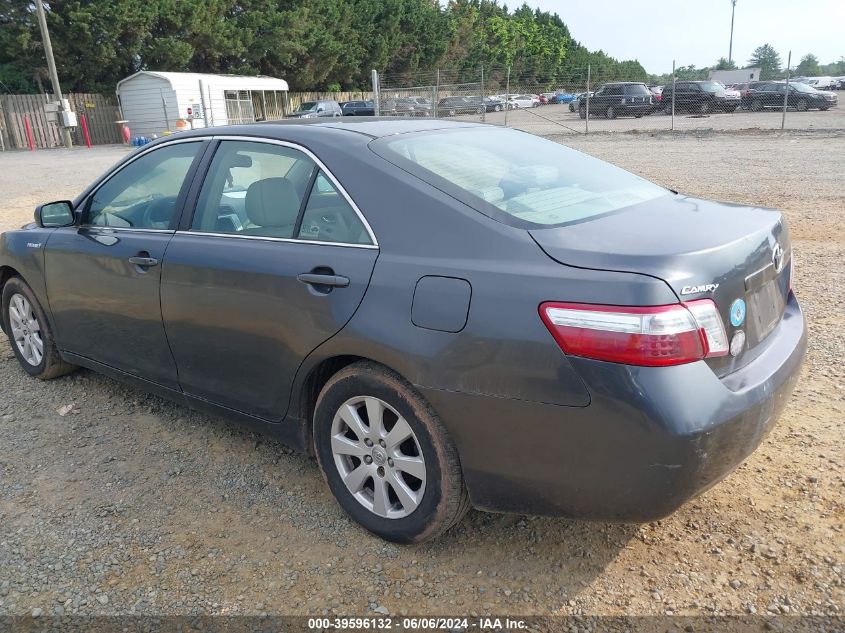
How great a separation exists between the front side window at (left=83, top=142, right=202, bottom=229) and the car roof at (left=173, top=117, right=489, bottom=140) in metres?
0.17

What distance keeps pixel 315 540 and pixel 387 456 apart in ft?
1.71

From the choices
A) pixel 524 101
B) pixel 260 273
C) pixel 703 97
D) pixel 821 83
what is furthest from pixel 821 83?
pixel 260 273

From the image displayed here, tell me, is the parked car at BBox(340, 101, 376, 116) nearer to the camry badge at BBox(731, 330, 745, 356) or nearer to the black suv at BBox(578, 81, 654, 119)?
the black suv at BBox(578, 81, 654, 119)

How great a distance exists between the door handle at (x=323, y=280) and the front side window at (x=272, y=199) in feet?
0.53

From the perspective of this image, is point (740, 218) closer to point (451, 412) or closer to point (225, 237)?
point (451, 412)

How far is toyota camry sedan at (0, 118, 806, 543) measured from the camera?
7.13 ft

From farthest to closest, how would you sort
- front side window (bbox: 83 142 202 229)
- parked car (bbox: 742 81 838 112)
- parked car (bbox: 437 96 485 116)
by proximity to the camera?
parked car (bbox: 742 81 838 112) → parked car (bbox: 437 96 485 116) → front side window (bbox: 83 142 202 229)

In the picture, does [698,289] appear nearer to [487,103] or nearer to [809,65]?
[487,103]

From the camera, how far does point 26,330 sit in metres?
4.57

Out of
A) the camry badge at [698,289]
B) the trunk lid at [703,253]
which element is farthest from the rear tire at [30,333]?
the camry badge at [698,289]

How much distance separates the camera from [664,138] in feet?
72.1

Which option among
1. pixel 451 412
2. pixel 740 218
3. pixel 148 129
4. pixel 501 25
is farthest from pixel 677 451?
pixel 501 25

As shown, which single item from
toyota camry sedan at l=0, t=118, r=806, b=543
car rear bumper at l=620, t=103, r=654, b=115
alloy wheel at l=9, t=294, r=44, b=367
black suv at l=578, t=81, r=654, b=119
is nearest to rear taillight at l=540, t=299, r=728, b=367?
toyota camry sedan at l=0, t=118, r=806, b=543

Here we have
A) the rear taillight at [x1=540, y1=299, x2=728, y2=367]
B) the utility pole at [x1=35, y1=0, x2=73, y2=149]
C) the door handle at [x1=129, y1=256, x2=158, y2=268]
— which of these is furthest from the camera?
the utility pole at [x1=35, y1=0, x2=73, y2=149]
